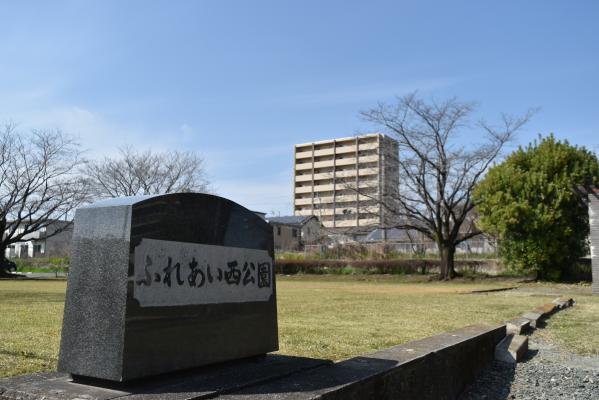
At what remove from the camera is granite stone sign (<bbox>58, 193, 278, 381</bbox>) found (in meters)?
2.50

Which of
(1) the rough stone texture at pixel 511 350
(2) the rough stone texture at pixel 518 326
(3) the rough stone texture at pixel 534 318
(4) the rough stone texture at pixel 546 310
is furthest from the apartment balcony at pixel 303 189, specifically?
(1) the rough stone texture at pixel 511 350

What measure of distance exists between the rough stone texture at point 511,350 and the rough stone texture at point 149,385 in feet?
11.4

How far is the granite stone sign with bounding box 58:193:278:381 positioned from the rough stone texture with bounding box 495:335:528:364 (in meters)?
3.69

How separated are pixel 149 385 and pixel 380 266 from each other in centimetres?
2961

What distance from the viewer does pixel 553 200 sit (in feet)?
70.2

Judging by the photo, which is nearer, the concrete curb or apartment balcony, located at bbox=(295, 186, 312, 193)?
the concrete curb

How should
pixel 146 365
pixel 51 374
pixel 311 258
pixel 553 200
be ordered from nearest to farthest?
pixel 146 365, pixel 51 374, pixel 553 200, pixel 311 258

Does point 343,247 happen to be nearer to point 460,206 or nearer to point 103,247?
point 460,206

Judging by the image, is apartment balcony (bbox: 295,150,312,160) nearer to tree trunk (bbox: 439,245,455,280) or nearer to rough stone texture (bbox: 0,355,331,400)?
tree trunk (bbox: 439,245,455,280)

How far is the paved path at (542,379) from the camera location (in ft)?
14.7

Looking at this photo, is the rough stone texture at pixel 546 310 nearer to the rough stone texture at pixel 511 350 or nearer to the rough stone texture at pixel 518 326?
the rough stone texture at pixel 518 326

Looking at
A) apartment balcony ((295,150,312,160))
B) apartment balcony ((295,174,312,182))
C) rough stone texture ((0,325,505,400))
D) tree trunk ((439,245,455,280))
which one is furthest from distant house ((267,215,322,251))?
rough stone texture ((0,325,505,400))

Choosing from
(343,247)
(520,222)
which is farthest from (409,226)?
(343,247)

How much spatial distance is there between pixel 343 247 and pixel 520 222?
51.9 ft
